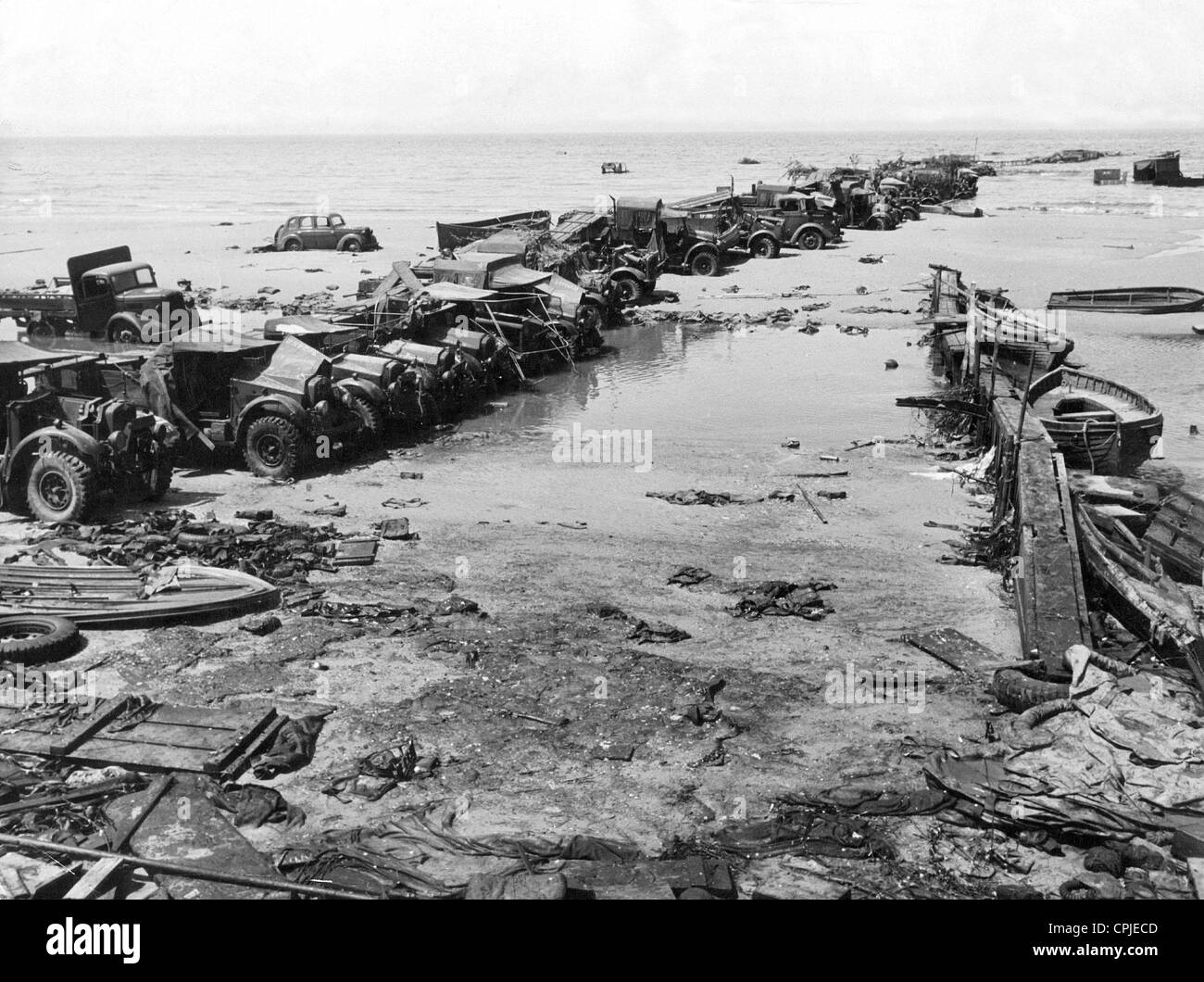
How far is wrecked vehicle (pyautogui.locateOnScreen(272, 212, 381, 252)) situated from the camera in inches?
1607

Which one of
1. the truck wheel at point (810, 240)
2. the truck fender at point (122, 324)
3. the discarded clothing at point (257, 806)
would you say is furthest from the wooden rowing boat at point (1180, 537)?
the truck wheel at point (810, 240)

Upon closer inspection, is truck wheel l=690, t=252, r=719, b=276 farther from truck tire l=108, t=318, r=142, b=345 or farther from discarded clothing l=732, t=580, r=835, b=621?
discarded clothing l=732, t=580, r=835, b=621

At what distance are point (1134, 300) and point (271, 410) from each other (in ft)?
69.7

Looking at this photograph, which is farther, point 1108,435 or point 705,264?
point 705,264

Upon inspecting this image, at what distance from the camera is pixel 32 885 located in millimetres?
6430

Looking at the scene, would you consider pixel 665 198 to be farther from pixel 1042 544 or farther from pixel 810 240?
pixel 1042 544

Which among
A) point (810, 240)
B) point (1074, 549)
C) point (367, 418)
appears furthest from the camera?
point (810, 240)

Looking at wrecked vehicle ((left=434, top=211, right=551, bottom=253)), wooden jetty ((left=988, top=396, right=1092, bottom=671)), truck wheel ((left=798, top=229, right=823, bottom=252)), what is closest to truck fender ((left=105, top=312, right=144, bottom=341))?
wrecked vehicle ((left=434, top=211, right=551, bottom=253))

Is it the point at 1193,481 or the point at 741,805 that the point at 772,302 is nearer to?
the point at 1193,481

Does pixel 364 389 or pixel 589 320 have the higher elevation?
pixel 589 320

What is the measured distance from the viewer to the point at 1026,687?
892cm

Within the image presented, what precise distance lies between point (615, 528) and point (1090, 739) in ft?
21.6

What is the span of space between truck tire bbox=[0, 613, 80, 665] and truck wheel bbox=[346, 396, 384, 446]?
21.6 feet

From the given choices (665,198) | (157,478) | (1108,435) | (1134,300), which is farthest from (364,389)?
(665,198)
